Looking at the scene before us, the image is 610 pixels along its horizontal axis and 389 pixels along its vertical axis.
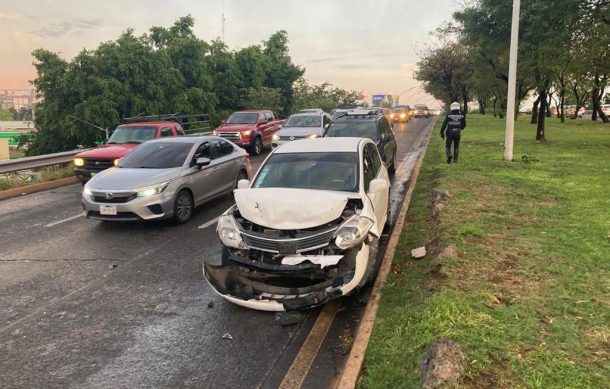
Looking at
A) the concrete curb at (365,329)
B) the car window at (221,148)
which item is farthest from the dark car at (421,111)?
the concrete curb at (365,329)

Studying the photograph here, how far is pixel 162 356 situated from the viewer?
4.18 metres

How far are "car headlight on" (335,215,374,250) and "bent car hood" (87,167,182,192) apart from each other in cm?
457

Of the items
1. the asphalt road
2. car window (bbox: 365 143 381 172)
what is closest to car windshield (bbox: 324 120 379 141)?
car window (bbox: 365 143 381 172)

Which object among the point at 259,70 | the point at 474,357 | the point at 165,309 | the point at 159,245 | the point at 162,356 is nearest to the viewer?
the point at 474,357

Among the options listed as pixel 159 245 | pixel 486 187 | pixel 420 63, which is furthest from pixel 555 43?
pixel 420 63

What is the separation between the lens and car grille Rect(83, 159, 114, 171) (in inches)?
481

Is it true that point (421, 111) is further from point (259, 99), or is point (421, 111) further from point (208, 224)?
point (208, 224)

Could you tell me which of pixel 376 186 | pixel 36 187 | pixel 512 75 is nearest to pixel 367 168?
pixel 376 186

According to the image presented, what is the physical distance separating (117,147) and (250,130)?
301 inches

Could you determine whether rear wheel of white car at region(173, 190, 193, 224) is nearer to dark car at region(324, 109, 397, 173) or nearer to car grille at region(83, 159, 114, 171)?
car grille at region(83, 159, 114, 171)

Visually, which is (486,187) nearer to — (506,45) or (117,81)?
(506,45)

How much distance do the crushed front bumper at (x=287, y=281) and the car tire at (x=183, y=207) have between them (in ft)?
12.9

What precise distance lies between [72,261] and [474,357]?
5682 millimetres

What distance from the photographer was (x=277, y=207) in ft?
16.9
